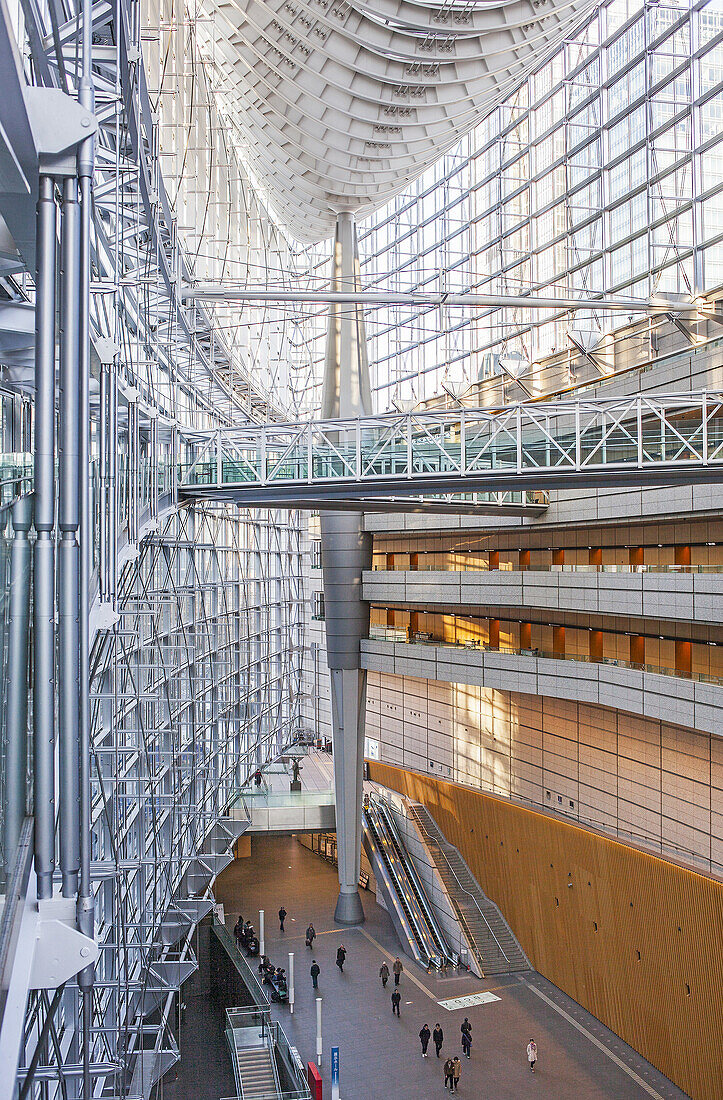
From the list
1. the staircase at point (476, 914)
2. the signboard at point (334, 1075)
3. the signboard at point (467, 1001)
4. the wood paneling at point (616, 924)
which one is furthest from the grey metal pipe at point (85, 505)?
the staircase at point (476, 914)

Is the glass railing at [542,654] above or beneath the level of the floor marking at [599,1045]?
above

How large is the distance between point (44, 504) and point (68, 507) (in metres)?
0.29

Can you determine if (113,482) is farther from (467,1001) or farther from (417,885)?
(417,885)

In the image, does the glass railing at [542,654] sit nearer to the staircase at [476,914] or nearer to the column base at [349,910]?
the staircase at [476,914]

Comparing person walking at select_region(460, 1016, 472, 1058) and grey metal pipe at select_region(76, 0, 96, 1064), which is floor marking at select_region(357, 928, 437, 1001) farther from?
grey metal pipe at select_region(76, 0, 96, 1064)

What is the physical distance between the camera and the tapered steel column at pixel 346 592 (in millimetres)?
25609

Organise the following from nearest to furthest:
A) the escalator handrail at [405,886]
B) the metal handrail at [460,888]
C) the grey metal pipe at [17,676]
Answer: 1. the grey metal pipe at [17,676]
2. the metal handrail at [460,888]
3. the escalator handrail at [405,886]

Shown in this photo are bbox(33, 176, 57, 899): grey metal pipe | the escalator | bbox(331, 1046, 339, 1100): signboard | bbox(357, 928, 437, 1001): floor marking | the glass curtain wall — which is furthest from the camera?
the escalator

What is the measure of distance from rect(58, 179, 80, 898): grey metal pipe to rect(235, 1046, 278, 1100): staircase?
14478 mm

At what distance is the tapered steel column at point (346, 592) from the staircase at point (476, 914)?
7.98 ft

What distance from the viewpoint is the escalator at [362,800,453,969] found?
24312mm

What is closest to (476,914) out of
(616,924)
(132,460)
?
(616,924)

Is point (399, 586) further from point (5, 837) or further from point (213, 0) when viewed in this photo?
point (5, 837)

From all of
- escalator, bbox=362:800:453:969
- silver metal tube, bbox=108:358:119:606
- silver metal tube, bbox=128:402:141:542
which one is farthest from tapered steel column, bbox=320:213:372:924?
silver metal tube, bbox=108:358:119:606
